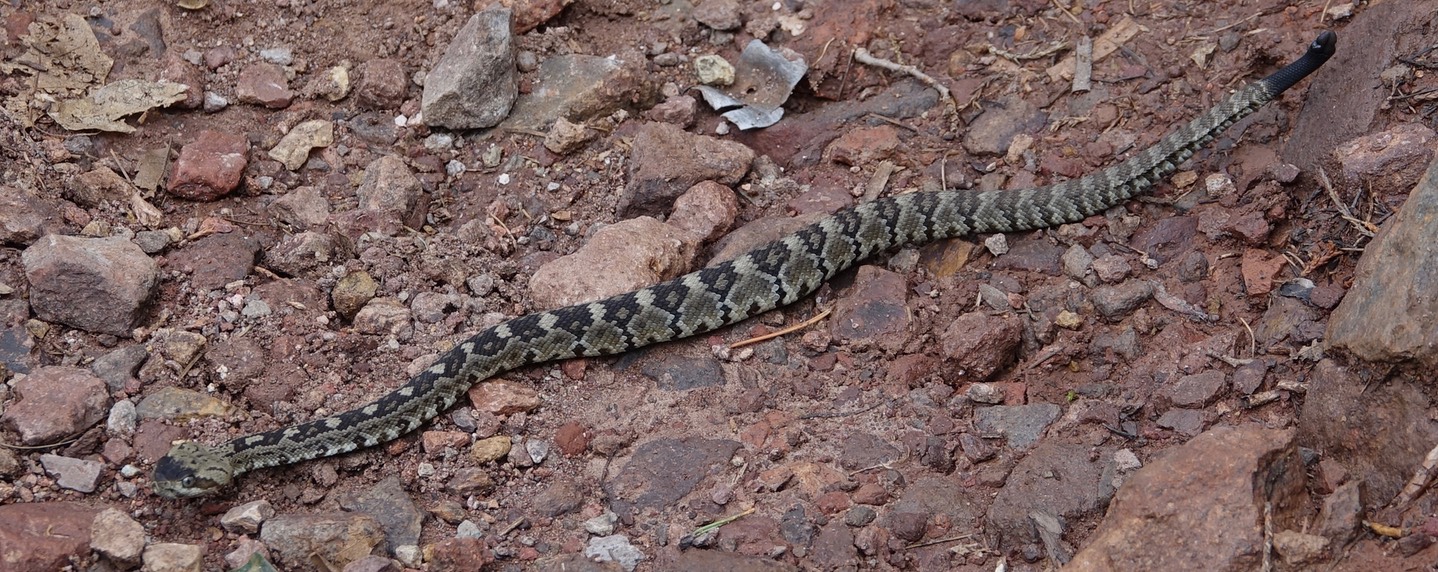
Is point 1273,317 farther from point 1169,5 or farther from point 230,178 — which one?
point 230,178

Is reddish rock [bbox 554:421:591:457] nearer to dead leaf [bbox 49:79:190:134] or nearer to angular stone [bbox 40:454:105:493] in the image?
angular stone [bbox 40:454:105:493]

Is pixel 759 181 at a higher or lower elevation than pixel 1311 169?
lower

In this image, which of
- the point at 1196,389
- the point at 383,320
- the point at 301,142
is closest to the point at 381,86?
the point at 301,142

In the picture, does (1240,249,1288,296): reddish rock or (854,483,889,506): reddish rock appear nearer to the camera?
(854,483,889,506): reddish rock

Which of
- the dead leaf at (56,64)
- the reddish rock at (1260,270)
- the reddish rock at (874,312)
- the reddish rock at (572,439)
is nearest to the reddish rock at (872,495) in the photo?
the reddish rock at (874,312)

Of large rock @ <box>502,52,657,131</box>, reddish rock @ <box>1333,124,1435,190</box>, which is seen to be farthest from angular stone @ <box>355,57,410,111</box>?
reddish rock @ <box>1333,124,1435,190</box>

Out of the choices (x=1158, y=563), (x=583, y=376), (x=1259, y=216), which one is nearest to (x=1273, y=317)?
(x=1259, y=216)
